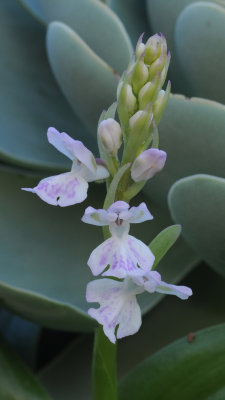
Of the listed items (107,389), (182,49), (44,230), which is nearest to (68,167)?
(44,230)

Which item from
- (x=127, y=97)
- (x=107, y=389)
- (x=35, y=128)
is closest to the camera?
(x=127, y=97)

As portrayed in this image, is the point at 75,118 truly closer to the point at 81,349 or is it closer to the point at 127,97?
the point at 81,349

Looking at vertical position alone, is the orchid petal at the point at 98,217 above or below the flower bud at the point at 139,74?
below

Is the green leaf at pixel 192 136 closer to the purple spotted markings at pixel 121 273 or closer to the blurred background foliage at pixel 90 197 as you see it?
the blurred background foliage at pixel 90 197

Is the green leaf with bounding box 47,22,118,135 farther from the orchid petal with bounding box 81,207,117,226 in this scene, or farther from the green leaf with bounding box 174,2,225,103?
the orchid petal with bounding box 81,207,117,226

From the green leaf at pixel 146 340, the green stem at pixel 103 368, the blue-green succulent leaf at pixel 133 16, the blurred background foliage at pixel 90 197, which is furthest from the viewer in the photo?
the blue-green succulent leaf at pixel 133 16

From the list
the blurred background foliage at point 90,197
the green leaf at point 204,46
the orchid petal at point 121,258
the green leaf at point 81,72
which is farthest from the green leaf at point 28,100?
the orchid petal at point 121,258
